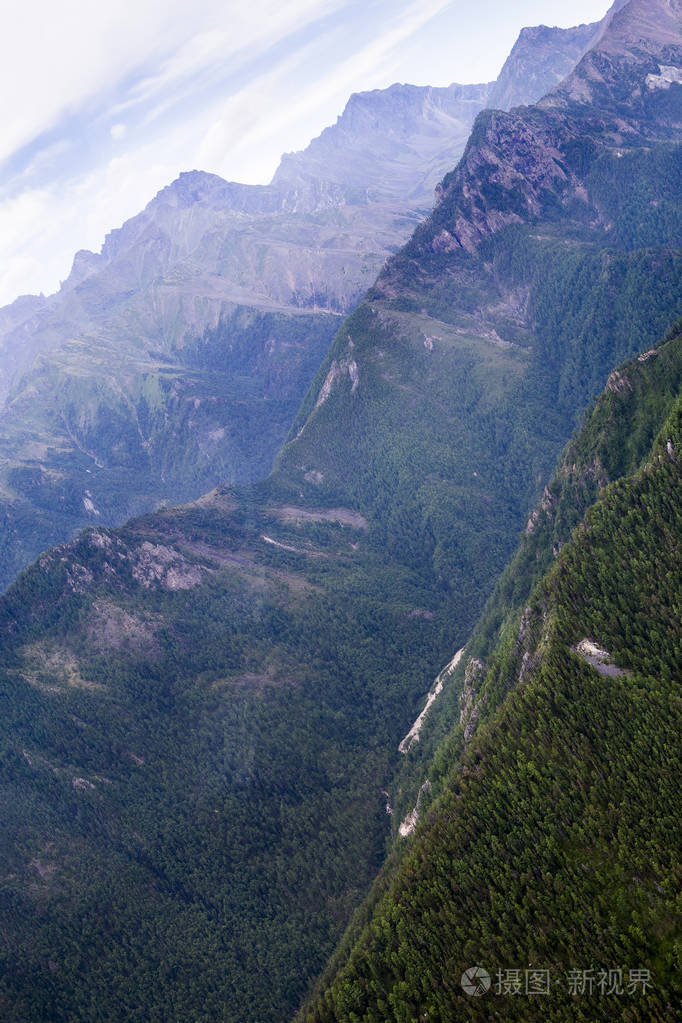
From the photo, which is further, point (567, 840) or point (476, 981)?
point (567, 840)

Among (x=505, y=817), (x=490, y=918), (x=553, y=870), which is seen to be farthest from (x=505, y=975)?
(x=505, y=817)

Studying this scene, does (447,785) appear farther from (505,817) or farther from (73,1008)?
(73,1008)

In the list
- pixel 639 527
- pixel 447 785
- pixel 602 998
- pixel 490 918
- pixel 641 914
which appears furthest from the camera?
pixel 639 527

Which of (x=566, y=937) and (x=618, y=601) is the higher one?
(x=618, y=601)

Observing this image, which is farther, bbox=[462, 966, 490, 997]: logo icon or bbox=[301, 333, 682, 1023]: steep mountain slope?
bbox=[462, 966, 490, 997]: logo icon
